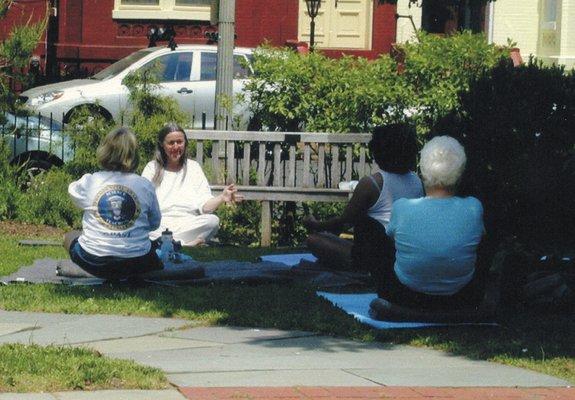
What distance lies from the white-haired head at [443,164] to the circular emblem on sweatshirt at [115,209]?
2310 millimetres

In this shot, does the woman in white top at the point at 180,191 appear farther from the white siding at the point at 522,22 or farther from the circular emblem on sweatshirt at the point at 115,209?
the white siding at the point at 522,22

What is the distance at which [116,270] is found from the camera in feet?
31.1

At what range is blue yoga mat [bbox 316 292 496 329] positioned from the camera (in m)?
8.25

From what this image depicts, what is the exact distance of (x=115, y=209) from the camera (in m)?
9.45

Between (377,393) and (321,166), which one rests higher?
(321,166)

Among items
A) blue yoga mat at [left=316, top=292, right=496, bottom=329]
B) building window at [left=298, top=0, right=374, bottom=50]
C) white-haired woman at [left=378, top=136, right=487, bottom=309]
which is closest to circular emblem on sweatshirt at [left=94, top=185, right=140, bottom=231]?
blue yoga mat at [left=316, top=292, right=496, bottom=329]

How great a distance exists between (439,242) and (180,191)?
12.7 ft

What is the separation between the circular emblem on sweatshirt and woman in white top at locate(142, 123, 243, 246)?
1.97 meters

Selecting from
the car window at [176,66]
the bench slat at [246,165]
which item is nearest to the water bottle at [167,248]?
the bench slat at [246,165]

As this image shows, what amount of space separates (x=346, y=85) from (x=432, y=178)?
5.85 meters

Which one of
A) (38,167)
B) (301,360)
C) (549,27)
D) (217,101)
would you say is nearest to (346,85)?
(217,101)

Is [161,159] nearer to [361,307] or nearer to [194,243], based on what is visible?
[194,243]

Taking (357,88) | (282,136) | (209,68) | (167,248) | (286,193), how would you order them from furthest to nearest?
1. (209,68)
2. (357,88)
3. (282,136)
4. (286,193)
5. (167,248)

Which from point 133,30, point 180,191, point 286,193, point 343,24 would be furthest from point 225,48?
point 343,24
